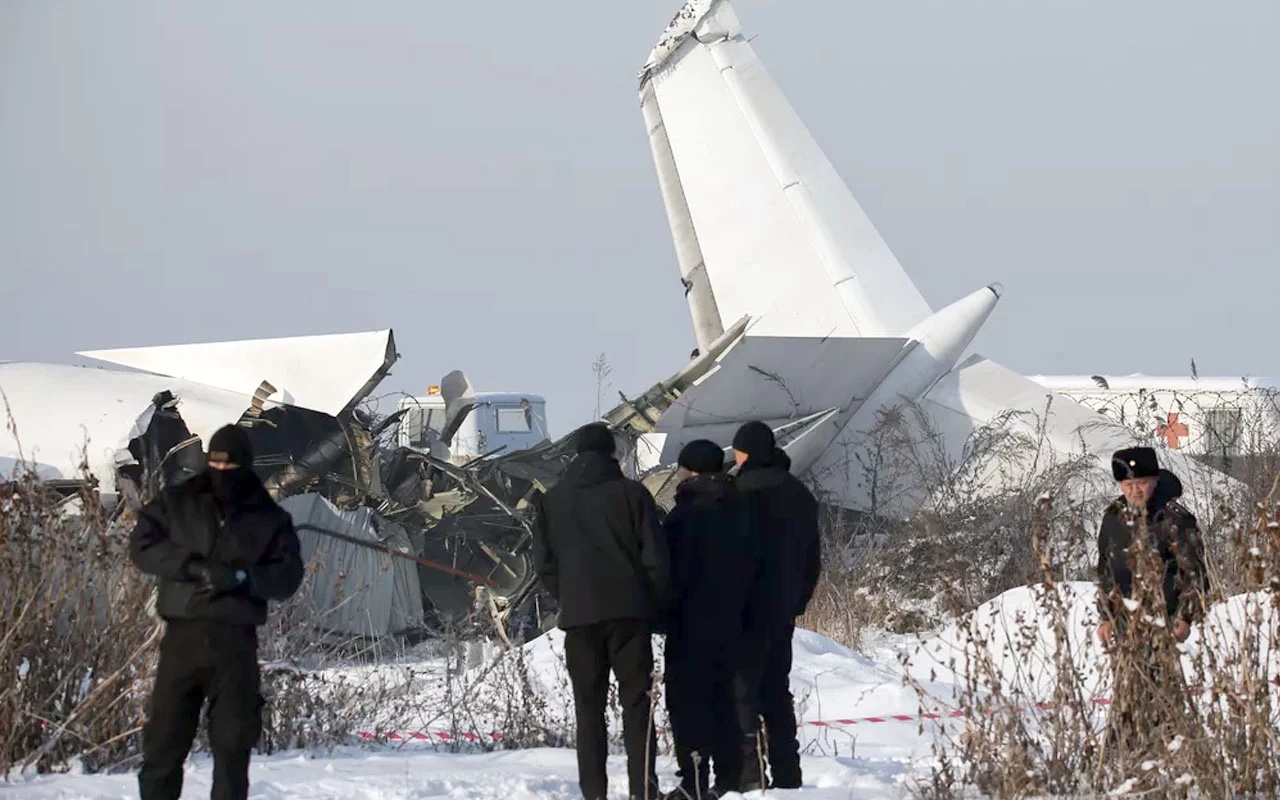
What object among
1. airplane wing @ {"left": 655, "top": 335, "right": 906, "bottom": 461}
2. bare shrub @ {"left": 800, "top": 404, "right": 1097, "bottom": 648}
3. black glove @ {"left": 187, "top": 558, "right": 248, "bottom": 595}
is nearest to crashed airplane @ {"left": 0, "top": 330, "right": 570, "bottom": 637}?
airplane wing @ {"left": 655, "top": 335, "right": 906, "bottom": 461}

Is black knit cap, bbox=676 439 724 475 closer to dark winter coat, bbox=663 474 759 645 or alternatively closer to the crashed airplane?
dark winter coat, bbox=663 474 759 645

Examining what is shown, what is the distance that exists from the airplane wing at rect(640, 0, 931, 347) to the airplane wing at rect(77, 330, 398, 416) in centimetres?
767

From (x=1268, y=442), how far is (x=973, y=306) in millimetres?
3909

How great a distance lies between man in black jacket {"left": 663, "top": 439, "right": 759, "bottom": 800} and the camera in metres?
6.64

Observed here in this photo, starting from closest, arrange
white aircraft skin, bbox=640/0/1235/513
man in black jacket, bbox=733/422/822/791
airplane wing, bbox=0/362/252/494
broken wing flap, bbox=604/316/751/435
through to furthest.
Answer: man in black jacket, bbox=733/422/822/791 < airplane wing, bbox=0/362/252/494 < broken wing flap, bbox=604/316/751/435 < white aircraft skin, bbox=640/0/1235/513

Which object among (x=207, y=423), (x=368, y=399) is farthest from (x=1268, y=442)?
(x=207, y=423)

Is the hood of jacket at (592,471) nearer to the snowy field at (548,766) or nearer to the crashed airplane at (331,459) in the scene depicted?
the snowy field at (548,766)

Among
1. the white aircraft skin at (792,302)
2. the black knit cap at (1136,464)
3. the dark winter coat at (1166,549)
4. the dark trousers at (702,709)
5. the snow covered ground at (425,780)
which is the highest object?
the white aircraft skin at (792,302)

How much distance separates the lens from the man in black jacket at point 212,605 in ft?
17.2

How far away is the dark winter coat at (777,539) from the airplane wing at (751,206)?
562 inches

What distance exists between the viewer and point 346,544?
1398 centimetres

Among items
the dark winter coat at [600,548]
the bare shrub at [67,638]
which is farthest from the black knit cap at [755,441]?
the bare shrub at [67,638]

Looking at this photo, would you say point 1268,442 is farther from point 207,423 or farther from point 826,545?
point 207,423

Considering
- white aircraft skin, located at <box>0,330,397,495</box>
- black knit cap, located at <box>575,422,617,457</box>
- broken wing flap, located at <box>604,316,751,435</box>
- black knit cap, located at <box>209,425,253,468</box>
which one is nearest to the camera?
black knit cap, located at <box>209,425,253,468</box>
